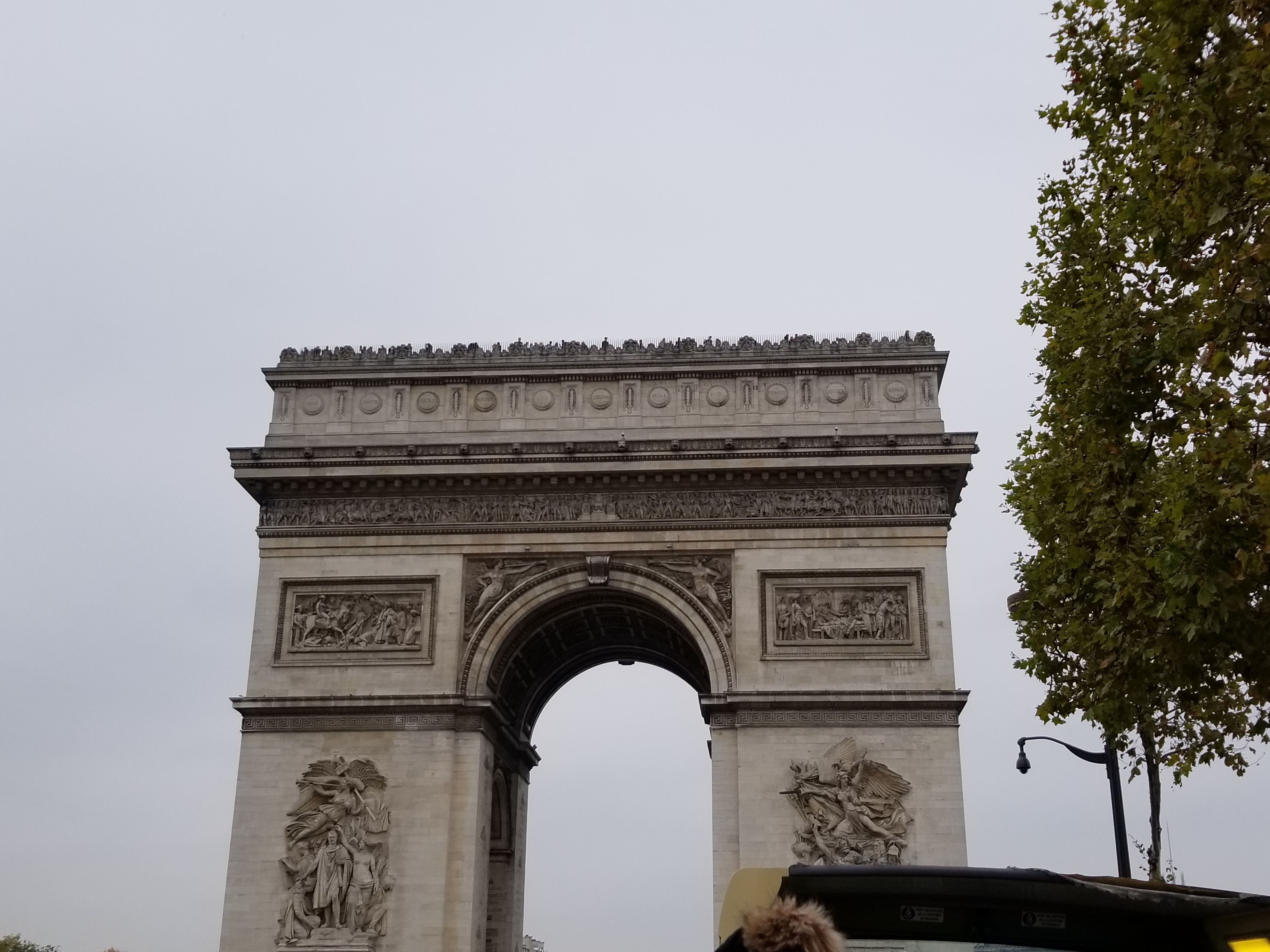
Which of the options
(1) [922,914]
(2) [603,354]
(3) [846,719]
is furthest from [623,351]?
(1) [922,914]

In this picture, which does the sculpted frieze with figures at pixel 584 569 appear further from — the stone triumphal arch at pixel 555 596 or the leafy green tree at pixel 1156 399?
the leafy green tree at pixel 1156 399

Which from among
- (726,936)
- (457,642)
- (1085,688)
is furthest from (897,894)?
(457,642)

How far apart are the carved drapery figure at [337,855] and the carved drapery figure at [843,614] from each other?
8555 mm

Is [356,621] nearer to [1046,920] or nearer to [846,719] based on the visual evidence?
[846,719]

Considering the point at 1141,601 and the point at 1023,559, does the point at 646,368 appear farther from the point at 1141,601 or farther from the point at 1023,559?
the point at 1141,601

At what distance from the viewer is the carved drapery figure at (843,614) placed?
87.9ft

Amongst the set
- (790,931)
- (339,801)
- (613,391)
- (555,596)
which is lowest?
(790,931)

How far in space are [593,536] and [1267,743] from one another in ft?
51.7

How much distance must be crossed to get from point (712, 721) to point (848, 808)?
3126 millimetres

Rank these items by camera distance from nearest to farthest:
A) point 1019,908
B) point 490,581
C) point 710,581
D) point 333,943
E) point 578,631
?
point 1019,908 < point 333,943 < point 710,581 < point 490,581 < point 578,631

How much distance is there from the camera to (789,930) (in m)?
3.34

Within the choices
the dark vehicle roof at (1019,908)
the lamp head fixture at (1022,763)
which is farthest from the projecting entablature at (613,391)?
the dark vehicle roof at (1019,908)

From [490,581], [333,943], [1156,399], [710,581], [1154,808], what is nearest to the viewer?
[1156,399]

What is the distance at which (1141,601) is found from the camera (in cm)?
1347
